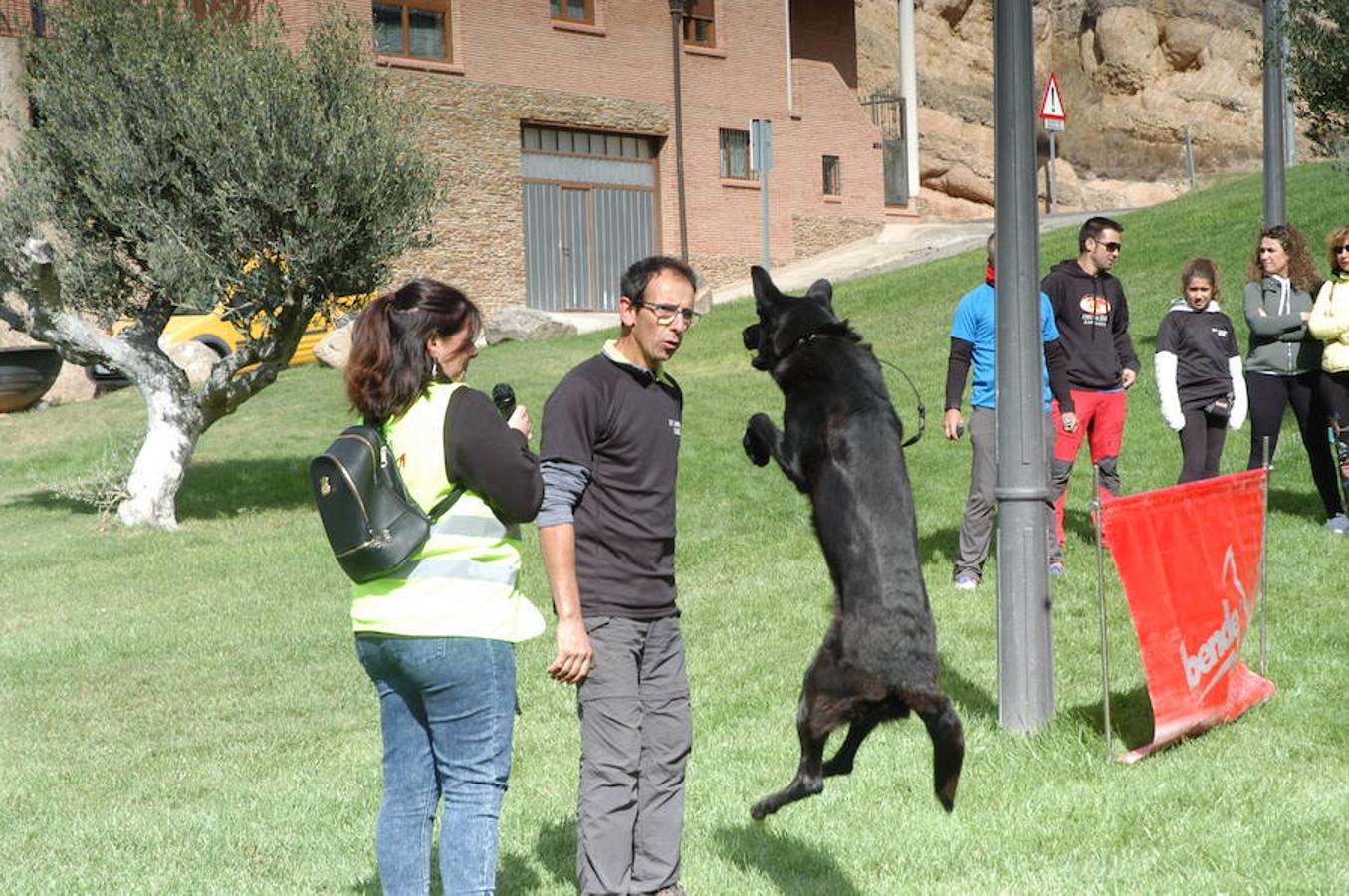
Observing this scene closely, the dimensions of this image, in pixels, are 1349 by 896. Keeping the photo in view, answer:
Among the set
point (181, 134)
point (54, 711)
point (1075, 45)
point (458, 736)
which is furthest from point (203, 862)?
point (1075, 45)

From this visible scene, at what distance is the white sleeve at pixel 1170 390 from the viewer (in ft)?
33.5

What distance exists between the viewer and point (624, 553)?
179 inches

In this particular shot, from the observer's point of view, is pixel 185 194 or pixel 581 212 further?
pixel 581 212

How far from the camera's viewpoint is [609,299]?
32.5m

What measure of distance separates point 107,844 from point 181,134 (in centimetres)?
1045

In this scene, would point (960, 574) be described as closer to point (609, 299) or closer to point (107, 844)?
point (107, 844)

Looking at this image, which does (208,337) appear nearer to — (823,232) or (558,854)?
(823,232)

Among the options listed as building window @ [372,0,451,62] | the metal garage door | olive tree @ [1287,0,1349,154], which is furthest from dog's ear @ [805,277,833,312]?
the metal garage door

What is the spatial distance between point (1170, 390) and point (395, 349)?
743cm

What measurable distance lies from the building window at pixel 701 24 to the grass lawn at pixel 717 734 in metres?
20.4

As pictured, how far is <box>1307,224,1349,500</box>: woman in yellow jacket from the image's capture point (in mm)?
9938

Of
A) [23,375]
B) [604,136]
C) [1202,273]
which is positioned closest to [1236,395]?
[1202,273]

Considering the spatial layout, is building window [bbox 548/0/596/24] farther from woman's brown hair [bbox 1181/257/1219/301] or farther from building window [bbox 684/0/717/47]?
woman's brown hair [bbox 1181/257/1219/301]

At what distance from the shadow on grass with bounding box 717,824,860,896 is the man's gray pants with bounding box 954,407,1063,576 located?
158 inches
